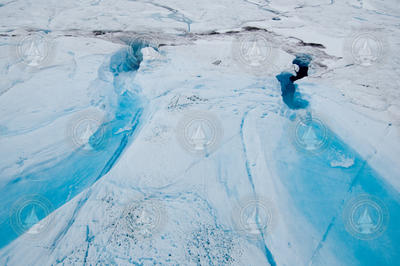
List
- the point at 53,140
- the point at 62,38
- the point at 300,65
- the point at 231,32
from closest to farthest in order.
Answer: the point at 53,140 → the point at 300,65 → the point at 62,38 → the point at 231,32

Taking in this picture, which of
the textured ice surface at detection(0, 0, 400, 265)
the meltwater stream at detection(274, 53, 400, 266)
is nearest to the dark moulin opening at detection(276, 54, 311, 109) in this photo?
the textured ice surface at detection(0, 0, 400, 265)

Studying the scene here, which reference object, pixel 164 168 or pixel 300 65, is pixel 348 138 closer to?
pixel 300 65

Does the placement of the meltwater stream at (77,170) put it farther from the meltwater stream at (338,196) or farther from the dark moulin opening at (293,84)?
the dark moulin opening at (293,84)

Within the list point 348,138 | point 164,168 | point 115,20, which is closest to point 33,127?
point 164,168

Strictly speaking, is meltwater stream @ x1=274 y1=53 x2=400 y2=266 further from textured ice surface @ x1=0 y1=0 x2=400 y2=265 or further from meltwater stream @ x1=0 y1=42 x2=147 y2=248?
meltwater stream @ x1=0 y1=42 x2=147 y2=248

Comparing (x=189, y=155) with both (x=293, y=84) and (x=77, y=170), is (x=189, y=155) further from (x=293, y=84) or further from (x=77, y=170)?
(x=293, y=84)

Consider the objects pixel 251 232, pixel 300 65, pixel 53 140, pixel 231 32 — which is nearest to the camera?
pixel 251 232

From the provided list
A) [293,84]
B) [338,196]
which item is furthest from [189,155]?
[293,84]
